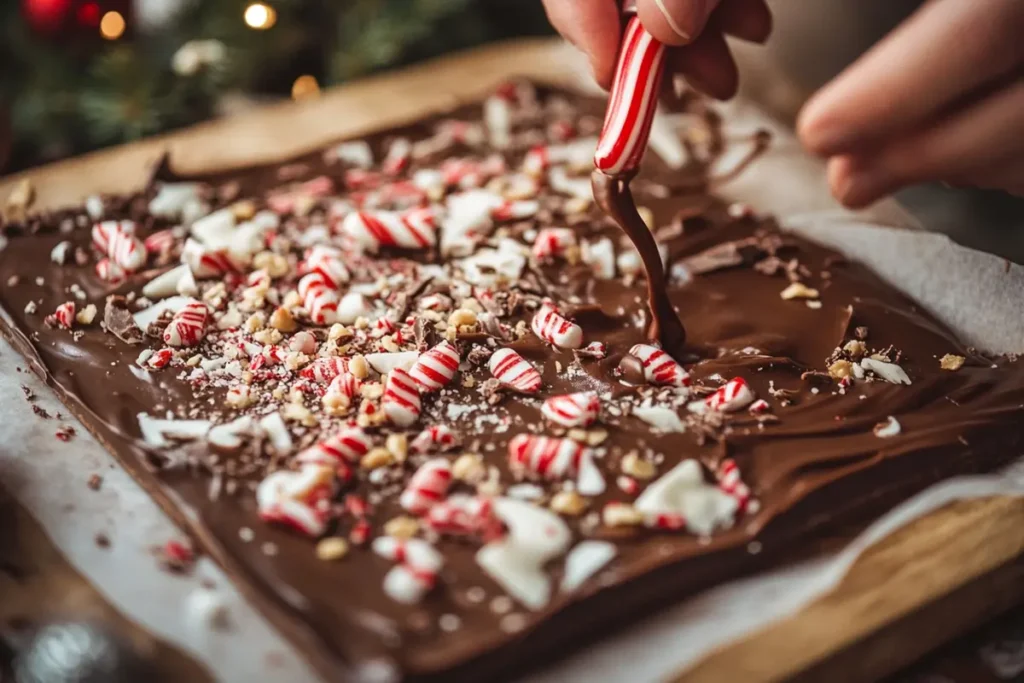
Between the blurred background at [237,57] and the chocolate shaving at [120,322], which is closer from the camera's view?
the chocolate shaving at [120,322]

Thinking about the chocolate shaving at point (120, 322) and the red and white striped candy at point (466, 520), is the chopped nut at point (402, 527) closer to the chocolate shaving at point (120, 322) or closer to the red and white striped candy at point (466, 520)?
the red and white striped candy at point (466, 520)

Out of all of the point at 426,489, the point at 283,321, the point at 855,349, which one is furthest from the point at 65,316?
the point at 855,349

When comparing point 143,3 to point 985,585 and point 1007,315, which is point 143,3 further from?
point 985,585

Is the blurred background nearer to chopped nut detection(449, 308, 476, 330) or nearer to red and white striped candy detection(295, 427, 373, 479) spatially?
chopped nut detection(449, 308, 476, 330)

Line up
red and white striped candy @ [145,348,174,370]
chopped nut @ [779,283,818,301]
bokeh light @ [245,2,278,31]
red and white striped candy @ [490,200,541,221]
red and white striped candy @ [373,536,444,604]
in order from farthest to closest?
1. bokeh light @ [245,2,278,31]
2. red and white striped candy @ [490,200,541,221]
3. chopped nut @ [779,283,818,301]
4. red and white striped candy @ [145,348,174,370]
5. red and white striped candy @ [373,536,444,604]

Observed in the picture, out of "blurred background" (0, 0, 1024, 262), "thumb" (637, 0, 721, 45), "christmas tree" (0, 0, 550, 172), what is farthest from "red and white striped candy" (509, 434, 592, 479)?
"christmas tree" (0, 0, 550, 172)

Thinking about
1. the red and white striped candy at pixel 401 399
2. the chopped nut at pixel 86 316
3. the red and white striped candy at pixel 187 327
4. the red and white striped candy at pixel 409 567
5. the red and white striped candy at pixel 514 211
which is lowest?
the red and white striped candy at pixel 409 567

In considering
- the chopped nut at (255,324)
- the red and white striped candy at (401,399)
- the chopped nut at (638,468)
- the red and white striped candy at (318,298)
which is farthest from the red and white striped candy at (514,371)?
the chopped nut at (255,324)
